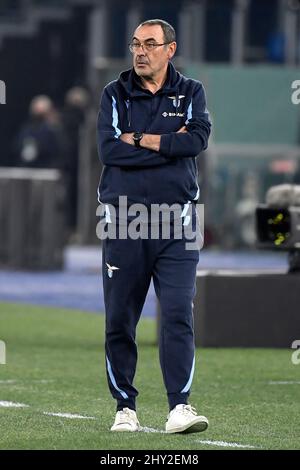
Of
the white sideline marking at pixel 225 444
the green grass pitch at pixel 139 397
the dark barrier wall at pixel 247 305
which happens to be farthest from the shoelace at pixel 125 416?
the dark barrier wall at pixel 247 305

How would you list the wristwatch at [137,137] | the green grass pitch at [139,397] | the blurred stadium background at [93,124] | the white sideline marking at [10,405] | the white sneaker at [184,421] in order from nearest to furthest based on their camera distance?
the green grass pitch at [139,397] < the white sneaker at [184,421] < the wristwatch at [137,137] < the white sideline marking at [10,405] < the blurred stadium background at [93,124]

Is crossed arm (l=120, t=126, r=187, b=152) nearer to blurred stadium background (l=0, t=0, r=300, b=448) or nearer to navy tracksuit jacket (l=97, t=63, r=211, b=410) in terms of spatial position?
navy tracksuit jacket (l=97, t=63, r=211, b=410)

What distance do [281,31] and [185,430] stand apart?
75.0 ft

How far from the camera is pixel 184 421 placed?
8508 millimetres

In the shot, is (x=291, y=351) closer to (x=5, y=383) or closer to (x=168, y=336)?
(x=5, y=383)

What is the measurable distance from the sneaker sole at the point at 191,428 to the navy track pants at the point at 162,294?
0.43 feet

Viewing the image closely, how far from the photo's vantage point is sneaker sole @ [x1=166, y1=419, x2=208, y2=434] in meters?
8.52

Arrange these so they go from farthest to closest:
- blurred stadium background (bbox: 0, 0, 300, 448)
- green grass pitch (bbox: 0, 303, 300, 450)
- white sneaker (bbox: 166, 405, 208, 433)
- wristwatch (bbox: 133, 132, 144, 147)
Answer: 1. blurred stadium background (bbox: 0, 0, 300, 448)
2. wristwatch (bbox: 133, 132, 144, 147)
3. white sneaker (bbox: 166, 405, 208, 433)
4. green grass pitch (bbox: 0, 303, 300, 450)

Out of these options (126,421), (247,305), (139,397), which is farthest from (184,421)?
(247,305)

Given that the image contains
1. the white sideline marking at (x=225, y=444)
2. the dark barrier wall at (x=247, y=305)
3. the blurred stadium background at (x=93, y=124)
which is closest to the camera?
the white sideline marking at (x=225, y=444)

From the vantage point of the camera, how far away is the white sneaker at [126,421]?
8648mm

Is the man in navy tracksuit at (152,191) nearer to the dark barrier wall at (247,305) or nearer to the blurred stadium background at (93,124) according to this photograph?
the dark barrier wall at (247,305)

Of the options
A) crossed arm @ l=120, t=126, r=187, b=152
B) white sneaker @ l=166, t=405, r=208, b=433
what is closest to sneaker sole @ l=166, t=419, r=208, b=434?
white sneaker @ l=166, t=405, r=208, b=433

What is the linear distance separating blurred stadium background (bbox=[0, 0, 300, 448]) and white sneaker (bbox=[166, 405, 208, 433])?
8.56 m
